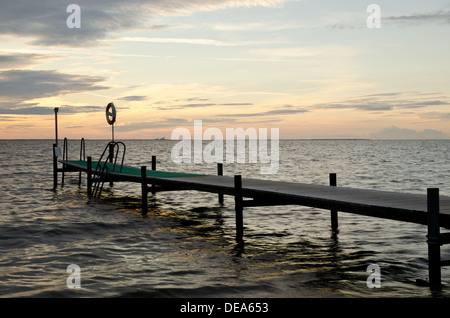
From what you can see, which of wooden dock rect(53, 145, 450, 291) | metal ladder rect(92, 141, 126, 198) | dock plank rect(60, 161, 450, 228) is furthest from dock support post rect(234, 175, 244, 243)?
metal ladder rect(92, 141, 126, 198)

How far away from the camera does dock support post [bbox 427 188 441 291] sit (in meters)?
8.11

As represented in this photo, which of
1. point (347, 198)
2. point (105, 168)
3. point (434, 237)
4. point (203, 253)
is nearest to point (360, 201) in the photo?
point (347, 198)

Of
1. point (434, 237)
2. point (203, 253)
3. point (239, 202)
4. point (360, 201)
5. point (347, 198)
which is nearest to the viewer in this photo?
point (434, 237)

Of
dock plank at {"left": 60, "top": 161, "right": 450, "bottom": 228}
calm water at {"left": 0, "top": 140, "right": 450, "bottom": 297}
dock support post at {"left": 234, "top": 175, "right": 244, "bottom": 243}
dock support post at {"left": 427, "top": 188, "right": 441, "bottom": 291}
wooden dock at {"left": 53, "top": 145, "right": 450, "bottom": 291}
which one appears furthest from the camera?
dock support post at {"left": 234, "top": 175, "right": 244, "bottom": 243}

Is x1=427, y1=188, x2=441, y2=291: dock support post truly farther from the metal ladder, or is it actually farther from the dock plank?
the metal ladder

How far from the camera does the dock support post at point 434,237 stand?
8109 millimetres

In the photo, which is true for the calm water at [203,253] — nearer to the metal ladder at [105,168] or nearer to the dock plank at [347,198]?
the dock plank at [347,198]

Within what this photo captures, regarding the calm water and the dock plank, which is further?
the dock plank

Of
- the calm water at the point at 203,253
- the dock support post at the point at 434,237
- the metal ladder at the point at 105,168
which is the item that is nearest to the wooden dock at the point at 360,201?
the dock support post at the point at 434,237

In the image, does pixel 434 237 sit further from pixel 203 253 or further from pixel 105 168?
pixel 105 168

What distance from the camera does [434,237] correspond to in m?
8.21
